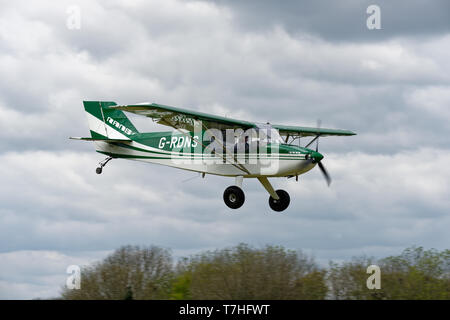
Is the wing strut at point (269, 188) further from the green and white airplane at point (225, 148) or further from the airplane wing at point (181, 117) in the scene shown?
the airplane wing at point (181, 117)

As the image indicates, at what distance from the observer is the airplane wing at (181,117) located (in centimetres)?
2564

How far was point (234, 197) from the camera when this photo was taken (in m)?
27.6

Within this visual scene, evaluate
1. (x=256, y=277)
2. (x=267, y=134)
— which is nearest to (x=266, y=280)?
(x=256, y=277)

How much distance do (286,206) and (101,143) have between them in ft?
26.4

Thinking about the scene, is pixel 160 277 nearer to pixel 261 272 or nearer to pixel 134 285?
pixel 134 285

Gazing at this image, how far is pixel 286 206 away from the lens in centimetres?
2867

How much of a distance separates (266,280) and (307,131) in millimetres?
10234

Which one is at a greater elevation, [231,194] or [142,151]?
[142,151]

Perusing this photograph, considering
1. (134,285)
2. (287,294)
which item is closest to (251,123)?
(287,294)

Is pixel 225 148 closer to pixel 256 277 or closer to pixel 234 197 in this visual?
pixel 234 197

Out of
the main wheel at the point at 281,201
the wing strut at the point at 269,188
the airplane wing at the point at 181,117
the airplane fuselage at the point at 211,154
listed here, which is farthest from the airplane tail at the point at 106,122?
the main wheel at the point at 281,201

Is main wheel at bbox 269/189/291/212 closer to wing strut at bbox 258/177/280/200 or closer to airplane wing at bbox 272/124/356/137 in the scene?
wing strut at bbox 258/177/280/200

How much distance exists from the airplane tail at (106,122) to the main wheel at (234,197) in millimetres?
5356

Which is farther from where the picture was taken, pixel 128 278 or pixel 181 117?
pixel 128 278
